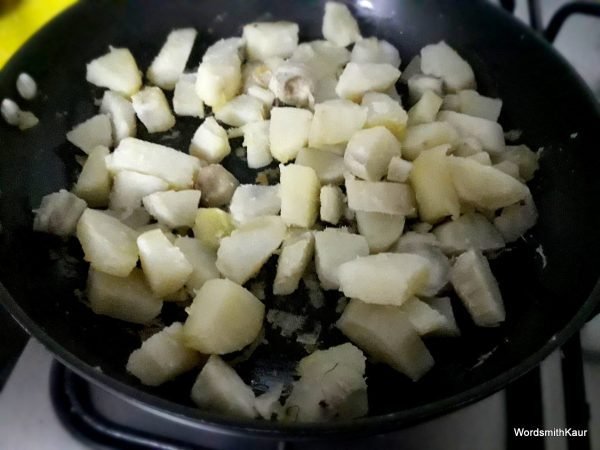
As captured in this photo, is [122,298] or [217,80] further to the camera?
[217,80]

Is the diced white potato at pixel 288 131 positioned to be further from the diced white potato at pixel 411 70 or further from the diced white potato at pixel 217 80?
the diced white potato at pixel 411 70

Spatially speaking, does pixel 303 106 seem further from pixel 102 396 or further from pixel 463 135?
pixel 102 396

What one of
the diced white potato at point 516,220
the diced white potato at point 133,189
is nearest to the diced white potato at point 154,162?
the diced white potato at point 133,189

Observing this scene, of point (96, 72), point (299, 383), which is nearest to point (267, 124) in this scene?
point (96, 72)

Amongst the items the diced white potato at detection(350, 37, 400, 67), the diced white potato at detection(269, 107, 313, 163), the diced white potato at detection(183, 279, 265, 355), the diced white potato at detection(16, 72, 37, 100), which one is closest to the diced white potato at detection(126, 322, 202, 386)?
the diced white potato at detection(183, 279, 265, 355)

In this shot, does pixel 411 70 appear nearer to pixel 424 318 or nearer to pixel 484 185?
pixel 484 185

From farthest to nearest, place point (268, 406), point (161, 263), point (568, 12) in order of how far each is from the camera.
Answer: point (568, 12)
point (161, 263)
point (268, 406)

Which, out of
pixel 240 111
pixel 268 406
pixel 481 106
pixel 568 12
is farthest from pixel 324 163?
pixel 568 12
